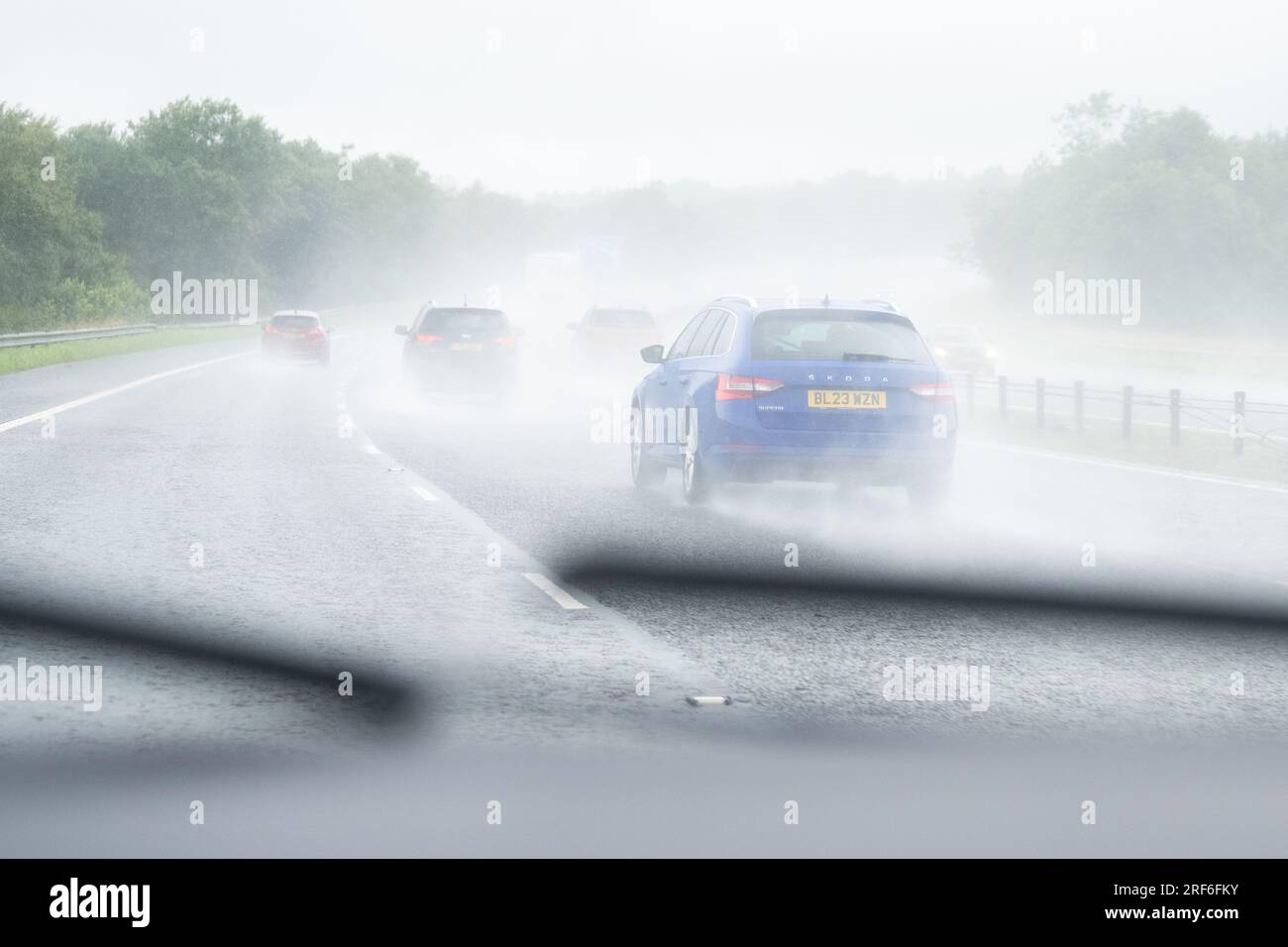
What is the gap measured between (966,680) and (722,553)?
423 centimetres

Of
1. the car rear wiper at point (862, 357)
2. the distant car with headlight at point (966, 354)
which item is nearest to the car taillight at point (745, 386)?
the car rear wiper at point (862, 357)

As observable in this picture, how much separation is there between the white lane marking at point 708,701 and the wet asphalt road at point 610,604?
0.30 feet

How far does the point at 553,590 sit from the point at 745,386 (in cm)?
396

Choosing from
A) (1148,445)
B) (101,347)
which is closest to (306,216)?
(101,347)

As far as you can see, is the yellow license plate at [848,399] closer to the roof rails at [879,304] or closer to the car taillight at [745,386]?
the car taillight at [745,386]

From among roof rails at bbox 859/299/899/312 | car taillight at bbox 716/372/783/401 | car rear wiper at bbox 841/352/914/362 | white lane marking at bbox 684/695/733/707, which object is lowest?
white lane marking at bbox 684/695/733/707

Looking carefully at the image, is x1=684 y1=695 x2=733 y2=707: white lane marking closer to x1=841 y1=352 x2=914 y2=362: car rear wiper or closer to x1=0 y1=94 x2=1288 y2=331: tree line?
x1=841 y1=352 x2=914 y2=362: car rear wiper

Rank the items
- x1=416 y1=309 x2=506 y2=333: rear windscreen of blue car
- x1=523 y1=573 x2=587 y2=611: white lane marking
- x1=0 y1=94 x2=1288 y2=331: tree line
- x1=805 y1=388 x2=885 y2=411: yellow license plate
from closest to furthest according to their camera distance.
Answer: x1=523 y1=573 x2=587 y2=611: white lane marking → x1=805 y1=388 x2=885 y2=411: yellow license plate → x1=416 y1=309 x2=506 y2=333: rear windscreen of blue car → x1=0 y1=94 x2=1288 y2=331: tree line

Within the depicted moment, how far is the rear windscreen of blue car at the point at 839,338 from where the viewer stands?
13.4 m

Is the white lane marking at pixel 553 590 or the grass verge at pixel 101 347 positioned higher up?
the grass verge at pixel 101 347

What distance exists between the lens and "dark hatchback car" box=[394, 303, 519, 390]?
30312 millimetres

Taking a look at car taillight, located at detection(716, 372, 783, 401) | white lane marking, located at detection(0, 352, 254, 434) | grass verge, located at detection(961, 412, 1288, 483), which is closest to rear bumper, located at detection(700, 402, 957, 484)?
car taillight, located at detection(716, 372, 783, 401)

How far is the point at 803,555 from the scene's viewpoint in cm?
1177
